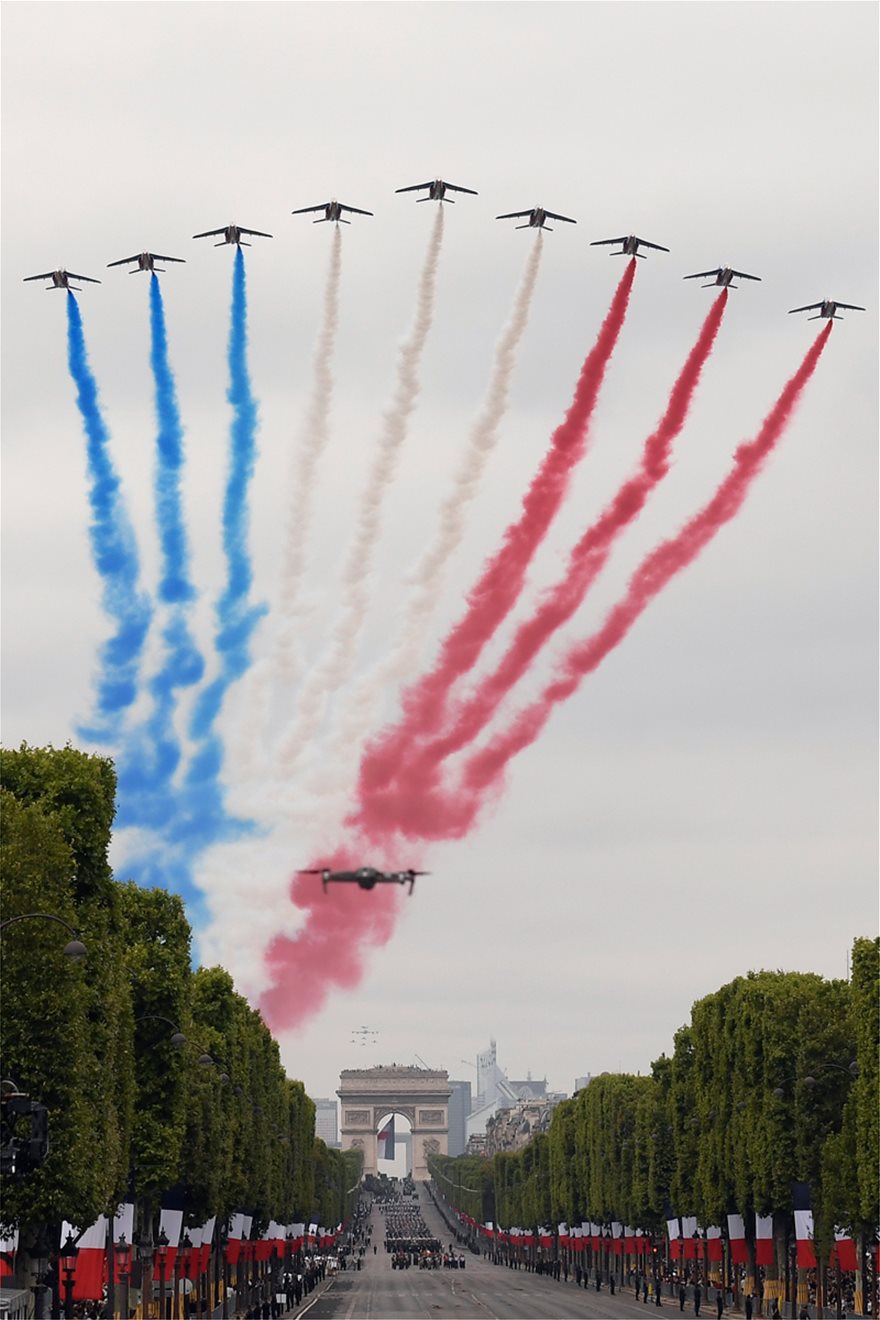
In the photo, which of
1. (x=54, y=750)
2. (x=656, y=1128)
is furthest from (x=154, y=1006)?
(x=656, y=1128)

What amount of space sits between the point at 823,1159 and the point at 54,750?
5222 cm

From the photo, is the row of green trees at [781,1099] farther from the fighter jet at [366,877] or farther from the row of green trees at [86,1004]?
the fighter jet at [366,877]

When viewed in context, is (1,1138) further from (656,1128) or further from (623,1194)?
(623,1194)

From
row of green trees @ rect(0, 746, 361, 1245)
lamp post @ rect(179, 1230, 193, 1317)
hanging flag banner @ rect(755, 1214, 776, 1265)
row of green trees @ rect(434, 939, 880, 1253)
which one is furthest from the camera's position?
hanging flag banner @ rect(755, 1214, 776, 1265)

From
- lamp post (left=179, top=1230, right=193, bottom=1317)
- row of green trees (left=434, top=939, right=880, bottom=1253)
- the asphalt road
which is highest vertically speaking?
row of green trees (left=434, top=939, right=880, bottom=1253)

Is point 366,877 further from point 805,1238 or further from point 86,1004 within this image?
point 805,1238

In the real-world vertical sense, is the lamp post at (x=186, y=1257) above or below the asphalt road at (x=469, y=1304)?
above

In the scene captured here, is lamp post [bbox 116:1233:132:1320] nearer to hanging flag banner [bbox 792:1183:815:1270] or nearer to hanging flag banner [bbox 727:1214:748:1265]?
hanging flag banner [bbox 792:1183:815:1270]

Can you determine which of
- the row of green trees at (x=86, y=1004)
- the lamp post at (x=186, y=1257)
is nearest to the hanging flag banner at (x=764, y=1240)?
the lamp post at (x=186, y=1257)

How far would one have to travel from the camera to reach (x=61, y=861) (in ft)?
255

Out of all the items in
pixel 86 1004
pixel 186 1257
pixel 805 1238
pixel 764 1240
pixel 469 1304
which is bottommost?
pixel 469 1304

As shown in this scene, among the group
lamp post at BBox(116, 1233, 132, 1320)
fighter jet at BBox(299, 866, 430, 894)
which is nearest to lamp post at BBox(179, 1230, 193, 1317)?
lamp post at BBox(116, 1233, 132, 1320)

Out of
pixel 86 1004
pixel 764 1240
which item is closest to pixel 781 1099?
pixel 764 1240

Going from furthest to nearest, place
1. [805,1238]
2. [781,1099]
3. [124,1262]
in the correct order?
[781,1099] < [805,1238] < [124,1262]
